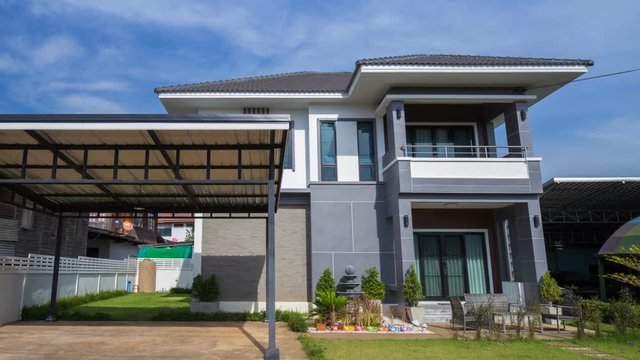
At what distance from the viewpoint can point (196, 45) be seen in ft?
48.0

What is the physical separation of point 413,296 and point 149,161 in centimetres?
760

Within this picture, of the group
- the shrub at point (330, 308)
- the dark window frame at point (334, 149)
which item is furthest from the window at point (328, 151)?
the shrub at point (330, 308)

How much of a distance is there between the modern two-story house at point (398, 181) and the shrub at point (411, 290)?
391 millimetres

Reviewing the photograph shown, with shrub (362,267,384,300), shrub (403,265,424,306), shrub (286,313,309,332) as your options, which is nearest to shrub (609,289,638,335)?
shrub (403,265,424,306)

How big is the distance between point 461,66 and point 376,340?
26.6 feet

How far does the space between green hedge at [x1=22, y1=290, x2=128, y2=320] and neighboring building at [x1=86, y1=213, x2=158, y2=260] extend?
6004 millimetres

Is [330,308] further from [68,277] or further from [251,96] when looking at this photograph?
[68,277]

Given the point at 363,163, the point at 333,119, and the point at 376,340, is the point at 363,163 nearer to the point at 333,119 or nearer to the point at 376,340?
the point at 333,119

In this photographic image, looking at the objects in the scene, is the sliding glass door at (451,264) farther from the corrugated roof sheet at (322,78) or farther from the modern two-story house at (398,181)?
the corrugated roof sheet at (322,78)

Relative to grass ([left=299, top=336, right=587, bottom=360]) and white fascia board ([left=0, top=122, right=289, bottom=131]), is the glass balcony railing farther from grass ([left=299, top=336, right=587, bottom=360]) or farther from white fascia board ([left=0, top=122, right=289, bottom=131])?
white fascia board ([left=0, top=122, right=289, bottom=131])

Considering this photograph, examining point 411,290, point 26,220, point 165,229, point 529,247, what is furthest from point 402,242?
point 165,229

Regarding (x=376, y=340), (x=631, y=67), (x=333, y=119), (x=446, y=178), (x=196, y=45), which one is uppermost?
(x=196, y=45)

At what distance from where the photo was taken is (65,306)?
1559cm

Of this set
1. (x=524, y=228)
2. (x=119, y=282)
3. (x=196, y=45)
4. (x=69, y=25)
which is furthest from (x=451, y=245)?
(x=119, y=282)
